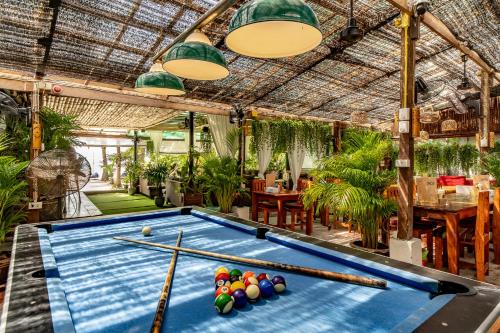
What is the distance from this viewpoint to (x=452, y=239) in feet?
10.5

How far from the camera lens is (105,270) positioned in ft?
5.11

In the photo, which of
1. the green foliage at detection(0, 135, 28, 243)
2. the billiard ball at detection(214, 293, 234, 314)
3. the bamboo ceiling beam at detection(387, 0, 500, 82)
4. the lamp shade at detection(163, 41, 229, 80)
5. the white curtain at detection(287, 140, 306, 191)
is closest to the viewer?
the billiard ball at detection(214, 293, 234, 314)

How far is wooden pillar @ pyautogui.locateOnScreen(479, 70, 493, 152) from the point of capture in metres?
5.74

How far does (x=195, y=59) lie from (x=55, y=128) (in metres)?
3.97

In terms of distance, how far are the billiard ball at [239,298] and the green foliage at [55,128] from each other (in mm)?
4594

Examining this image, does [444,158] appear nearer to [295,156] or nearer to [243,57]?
[295,156]

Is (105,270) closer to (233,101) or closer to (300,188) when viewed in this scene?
(300,188)

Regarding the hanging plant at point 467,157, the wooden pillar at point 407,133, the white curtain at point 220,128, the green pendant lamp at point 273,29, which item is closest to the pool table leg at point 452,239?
the wooden pillar at point 407,133

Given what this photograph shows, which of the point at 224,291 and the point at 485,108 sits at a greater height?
the point at 485,108

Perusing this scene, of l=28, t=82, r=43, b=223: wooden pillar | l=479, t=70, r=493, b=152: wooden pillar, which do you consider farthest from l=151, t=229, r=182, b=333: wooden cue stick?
l=479, t=70, r=493, b=152: wooden pillar

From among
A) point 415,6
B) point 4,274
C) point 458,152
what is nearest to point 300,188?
point 415,6

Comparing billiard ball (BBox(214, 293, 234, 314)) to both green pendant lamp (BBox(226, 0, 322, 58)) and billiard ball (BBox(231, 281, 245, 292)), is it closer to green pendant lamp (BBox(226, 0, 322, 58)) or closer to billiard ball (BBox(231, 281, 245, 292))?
billiard ball (BBox(231, 281, 245, 292))

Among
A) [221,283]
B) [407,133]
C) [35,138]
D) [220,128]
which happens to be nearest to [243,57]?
[220,128]

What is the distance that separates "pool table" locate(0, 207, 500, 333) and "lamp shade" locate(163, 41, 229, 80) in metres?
1.22
